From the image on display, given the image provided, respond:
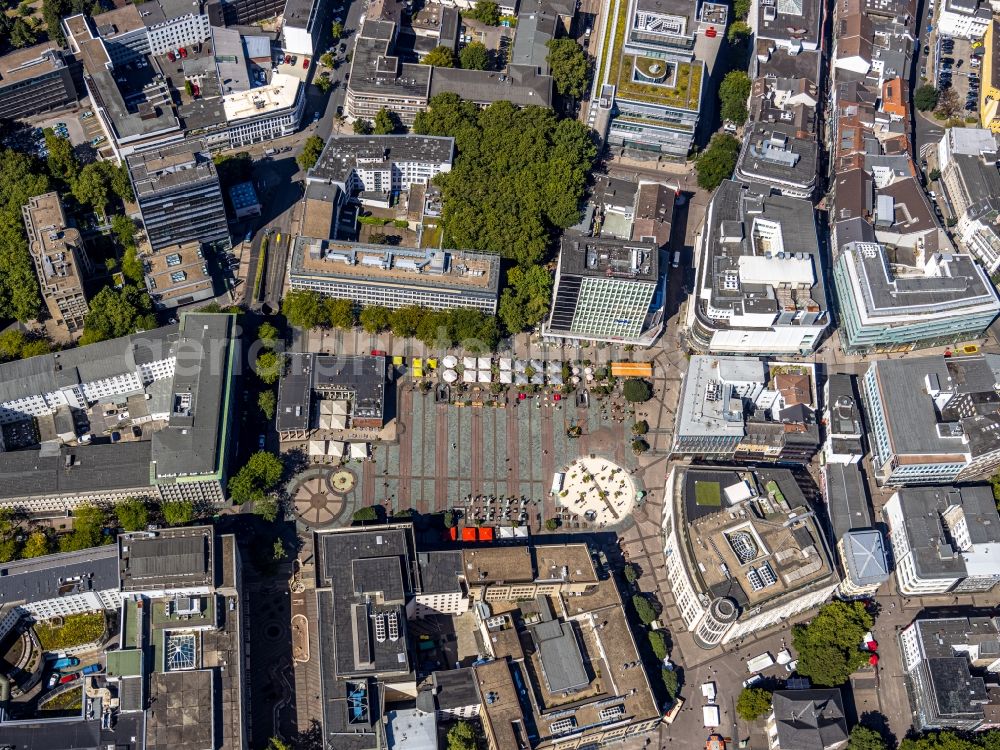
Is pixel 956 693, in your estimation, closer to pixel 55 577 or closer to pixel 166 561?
pixel 166 561

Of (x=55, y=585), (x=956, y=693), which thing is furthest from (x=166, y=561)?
(x=956, y=693)

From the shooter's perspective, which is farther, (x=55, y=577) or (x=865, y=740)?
(x=55, y=577)

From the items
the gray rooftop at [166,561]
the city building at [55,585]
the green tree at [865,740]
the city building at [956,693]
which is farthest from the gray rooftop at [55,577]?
the city building at [956,693]

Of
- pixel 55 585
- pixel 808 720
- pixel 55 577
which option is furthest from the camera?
pixel 55 577

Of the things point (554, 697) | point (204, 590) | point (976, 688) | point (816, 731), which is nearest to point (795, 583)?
point (816, 731)

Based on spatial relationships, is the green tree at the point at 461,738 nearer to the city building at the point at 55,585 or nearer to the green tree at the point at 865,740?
the city building at the point at 55,585

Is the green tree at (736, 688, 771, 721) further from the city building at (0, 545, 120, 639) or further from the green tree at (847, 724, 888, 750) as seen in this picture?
the city building at (0, 545, 120, 639)
